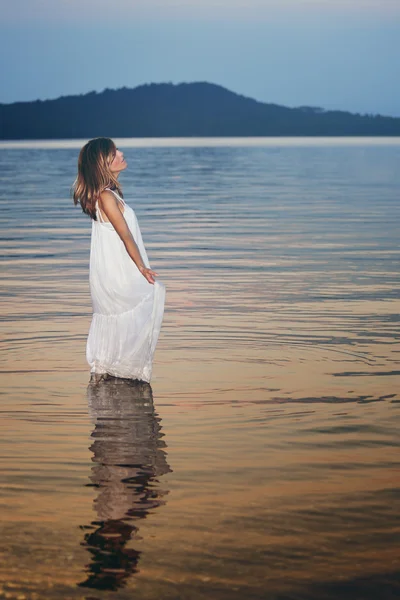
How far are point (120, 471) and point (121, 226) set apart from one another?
2.75 m

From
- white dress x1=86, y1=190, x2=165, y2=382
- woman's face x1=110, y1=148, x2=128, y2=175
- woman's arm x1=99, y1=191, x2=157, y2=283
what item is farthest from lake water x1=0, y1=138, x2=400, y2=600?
woman's face x1=110, y1=148, x2=128, y2=175

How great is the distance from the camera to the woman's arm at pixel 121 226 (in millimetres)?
8758

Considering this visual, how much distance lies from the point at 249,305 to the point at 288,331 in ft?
6.19

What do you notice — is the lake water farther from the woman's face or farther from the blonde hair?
the woman's face

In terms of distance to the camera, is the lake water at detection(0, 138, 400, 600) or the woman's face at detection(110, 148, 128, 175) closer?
the lake water at detection(0, 138, 400, 600)

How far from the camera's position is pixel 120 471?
6422 mm

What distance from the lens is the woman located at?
884 centimetres

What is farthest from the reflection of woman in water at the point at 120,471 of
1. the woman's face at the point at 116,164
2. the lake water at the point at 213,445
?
the woman's face at the point at 116,164

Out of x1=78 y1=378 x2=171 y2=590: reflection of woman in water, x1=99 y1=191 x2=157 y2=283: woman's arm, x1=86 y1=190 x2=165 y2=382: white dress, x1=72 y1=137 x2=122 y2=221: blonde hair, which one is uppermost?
x1=72 y1=137 x2=122 y2=221: blonde hair

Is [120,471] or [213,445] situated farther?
[213,445]

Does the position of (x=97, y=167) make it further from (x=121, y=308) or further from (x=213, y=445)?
(x=213, y=445)

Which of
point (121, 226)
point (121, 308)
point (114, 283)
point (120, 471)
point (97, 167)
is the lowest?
point (120, 471)

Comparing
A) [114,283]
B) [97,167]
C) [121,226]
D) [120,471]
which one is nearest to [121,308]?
[114,283]

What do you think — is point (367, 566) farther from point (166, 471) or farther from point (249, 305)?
point (249, 305)
